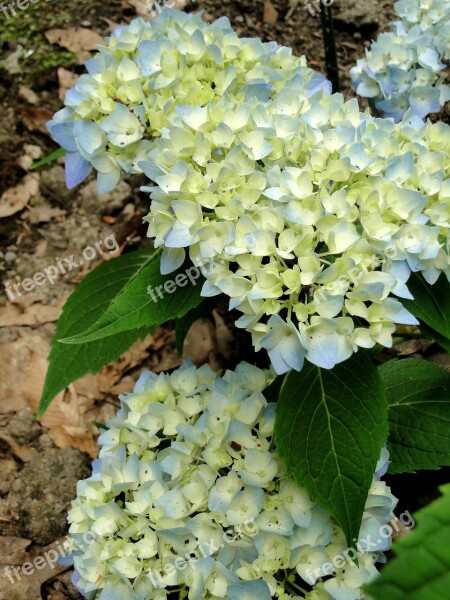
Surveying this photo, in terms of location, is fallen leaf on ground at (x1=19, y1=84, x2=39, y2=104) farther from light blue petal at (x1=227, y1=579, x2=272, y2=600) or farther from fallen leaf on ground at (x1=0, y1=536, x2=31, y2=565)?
light blue petal at (x1=227, y1=579, x2=272, y2=600)

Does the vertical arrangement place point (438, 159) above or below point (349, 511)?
above

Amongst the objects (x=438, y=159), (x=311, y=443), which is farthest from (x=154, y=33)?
(x=311, y=443)

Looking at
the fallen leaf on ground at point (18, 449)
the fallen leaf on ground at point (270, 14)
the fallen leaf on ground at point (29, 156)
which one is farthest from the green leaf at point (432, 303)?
the fallen leaf on ground at point (270, 14)

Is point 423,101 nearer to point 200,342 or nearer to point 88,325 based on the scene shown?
point 200,342

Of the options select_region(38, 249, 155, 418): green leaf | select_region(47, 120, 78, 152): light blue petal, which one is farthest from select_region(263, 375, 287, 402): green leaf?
select_region(47, 120, 78, 152): light blue petal

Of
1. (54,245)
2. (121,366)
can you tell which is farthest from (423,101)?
(54,245)

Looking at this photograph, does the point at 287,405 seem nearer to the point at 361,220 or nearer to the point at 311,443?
the point at 311,443
